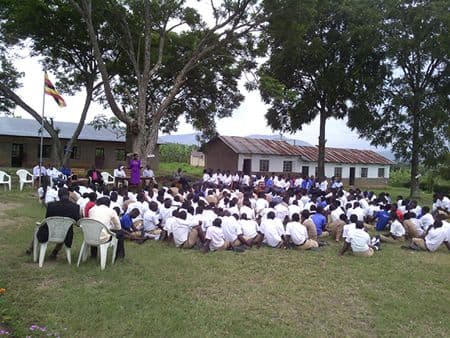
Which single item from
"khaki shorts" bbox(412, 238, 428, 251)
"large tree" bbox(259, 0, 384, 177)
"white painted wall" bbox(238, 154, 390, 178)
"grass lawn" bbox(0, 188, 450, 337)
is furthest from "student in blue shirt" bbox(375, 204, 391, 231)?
"white painted wall" bbox(238, 154, 390, 178)

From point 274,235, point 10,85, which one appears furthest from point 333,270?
point 10,85

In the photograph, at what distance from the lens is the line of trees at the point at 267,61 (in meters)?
20.4

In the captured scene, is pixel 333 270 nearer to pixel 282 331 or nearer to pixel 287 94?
pixel 282 331

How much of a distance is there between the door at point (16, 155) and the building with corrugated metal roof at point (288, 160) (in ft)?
46.9

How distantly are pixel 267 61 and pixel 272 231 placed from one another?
20.8 meters

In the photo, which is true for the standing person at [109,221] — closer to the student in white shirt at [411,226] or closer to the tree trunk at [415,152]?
the student in white shirt at [411,226]

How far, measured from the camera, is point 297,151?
3441 centimetres

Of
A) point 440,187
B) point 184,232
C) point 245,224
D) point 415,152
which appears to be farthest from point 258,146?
point 184,232

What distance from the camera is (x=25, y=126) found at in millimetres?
32625

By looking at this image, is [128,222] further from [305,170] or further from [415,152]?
[305,170]

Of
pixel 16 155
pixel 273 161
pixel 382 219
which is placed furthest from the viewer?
pixel 273 161

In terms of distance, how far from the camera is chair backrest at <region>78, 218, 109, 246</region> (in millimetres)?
7188

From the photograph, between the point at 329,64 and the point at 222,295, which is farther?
the point at 329,64

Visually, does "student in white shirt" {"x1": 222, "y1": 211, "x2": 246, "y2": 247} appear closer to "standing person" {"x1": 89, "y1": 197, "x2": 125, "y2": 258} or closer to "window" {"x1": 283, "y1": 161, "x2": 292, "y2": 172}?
"standing person" {"x1": 89, "y1": 197, "x2": 125, "y2": 258}
